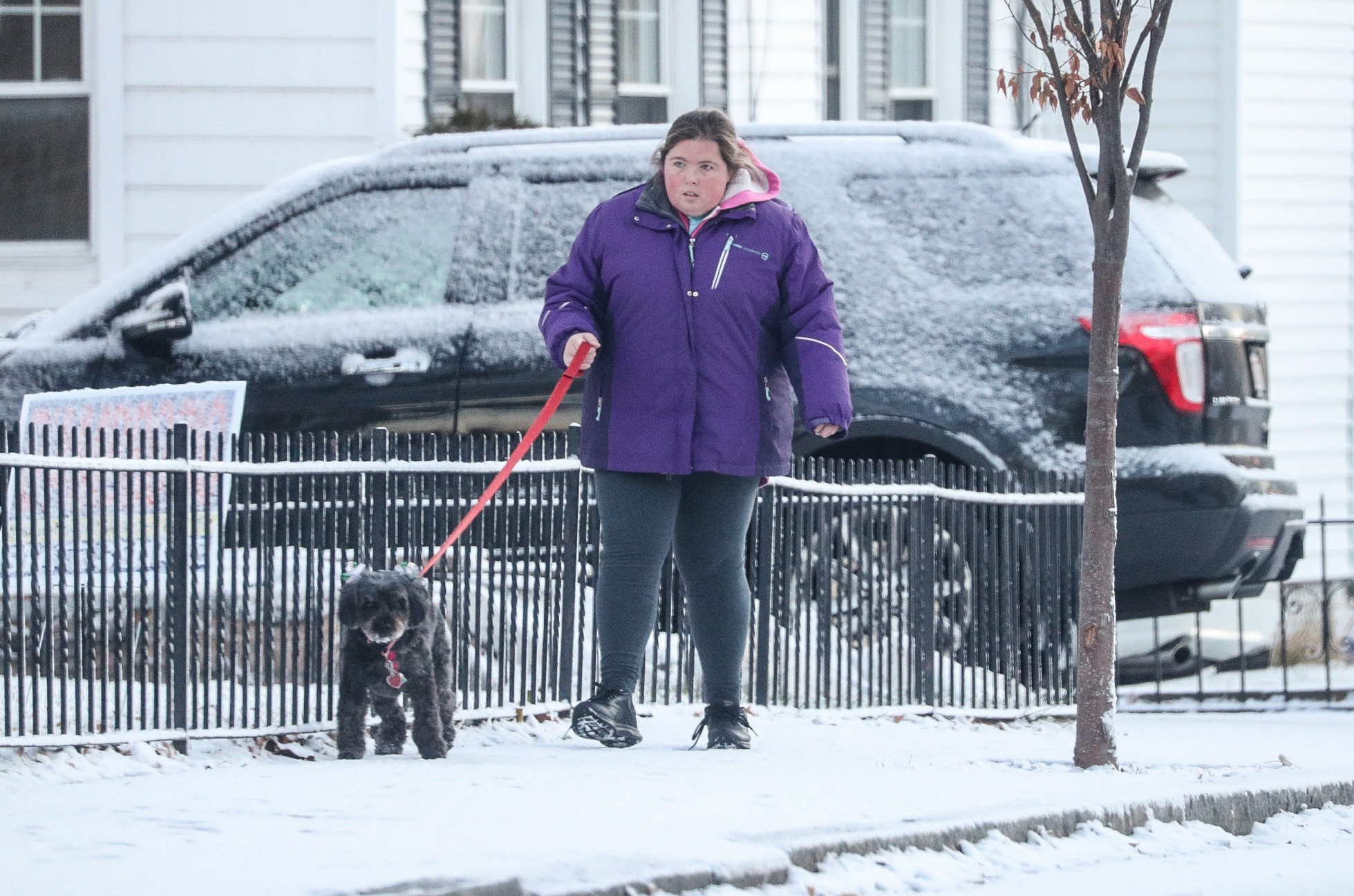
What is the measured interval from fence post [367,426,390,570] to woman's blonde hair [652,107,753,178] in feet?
4.87

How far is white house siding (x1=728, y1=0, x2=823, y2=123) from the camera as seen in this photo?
43.8 feet

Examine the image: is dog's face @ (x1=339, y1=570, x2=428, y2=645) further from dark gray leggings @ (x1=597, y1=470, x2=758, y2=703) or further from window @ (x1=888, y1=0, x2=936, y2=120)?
window @ (x1=888, y1=0, x2=936, y2=120)

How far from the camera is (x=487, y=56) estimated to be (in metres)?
13.2

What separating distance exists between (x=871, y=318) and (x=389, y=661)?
3.13 m

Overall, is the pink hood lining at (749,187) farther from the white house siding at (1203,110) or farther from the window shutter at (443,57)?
the white house siding at (1203,110)

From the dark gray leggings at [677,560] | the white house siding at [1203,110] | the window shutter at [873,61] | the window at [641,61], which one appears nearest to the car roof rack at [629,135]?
the dark gray leggings at [677,560]

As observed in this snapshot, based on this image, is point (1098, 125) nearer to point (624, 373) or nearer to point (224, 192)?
point (624, 373)

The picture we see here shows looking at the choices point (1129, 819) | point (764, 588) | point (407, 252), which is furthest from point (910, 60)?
point (1129, 819)

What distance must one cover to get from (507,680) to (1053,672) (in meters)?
2.70

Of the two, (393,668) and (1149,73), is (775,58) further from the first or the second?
(393,668)

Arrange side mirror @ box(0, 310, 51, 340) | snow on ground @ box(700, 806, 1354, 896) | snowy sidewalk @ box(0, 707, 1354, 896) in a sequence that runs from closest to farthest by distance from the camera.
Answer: snowy sidewalk @ box(0, 707, 1354, 896)
snow on ground @ box(700, 806, 1354, 896)
side mirror @ box(0, 310, 51, 340)

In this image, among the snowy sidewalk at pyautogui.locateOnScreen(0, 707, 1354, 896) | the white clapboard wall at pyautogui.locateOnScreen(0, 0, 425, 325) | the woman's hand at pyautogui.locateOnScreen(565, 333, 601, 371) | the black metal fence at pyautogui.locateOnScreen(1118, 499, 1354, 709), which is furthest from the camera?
the white clapboard wall at pyautogui.locateOnScreen(0, 0, 425, 325)

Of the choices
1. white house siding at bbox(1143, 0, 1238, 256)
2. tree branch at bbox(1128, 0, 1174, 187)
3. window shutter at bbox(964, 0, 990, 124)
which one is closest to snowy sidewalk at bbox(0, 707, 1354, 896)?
tree branch at bbox(1128, 0, 1174, 187)

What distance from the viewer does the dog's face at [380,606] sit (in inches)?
230
